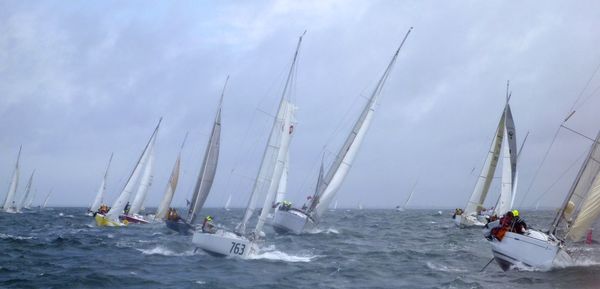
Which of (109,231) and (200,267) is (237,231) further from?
(109,231)

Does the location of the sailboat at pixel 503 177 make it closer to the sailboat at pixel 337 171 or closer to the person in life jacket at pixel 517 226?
the sailboat at pixel 337 171

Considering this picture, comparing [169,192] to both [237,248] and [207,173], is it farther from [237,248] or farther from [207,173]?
[237,248]

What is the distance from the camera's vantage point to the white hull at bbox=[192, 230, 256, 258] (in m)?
25.4

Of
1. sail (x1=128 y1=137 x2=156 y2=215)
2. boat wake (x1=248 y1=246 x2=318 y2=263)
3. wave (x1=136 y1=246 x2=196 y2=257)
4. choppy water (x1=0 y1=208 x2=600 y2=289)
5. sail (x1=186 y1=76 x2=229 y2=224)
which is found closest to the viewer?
choppy water (x1=0 y1=208 x2=600 y2=289)

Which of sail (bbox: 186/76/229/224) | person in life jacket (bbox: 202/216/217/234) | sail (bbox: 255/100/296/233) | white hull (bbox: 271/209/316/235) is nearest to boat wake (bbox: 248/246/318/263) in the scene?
sail (bbox: 255/100/296/233)

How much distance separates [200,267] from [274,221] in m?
18.2

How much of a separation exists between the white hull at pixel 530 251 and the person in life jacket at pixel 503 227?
0.74ft

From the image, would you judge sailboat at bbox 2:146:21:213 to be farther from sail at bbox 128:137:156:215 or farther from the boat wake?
the boat wake

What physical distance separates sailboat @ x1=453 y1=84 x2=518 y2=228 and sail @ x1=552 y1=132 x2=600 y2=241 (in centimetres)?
2082

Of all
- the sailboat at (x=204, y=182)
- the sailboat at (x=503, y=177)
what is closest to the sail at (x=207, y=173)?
the sailboat at (x=204, y=182)

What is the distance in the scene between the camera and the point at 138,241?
114 feet

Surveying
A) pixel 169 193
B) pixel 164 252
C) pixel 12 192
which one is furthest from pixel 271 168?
pixel 12 192

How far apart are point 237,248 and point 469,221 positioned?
31.7 metres

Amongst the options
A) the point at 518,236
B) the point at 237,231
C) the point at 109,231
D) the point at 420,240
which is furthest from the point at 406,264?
the point at 109,231
